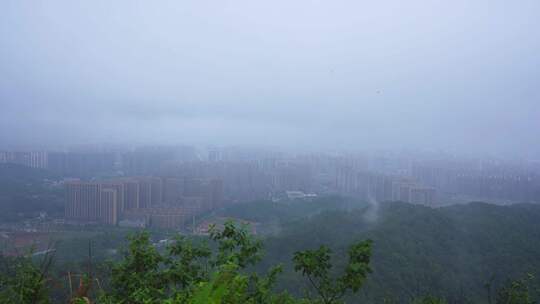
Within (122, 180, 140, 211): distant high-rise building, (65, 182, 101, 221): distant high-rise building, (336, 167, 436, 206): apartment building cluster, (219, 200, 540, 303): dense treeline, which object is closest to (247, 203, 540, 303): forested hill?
(219, 200, 540, 303): dense treeline

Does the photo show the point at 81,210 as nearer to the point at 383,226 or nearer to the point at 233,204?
the point at 233,204

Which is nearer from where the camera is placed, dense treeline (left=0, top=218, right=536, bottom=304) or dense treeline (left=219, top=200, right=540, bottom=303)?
dense treeline (left=0, top=218, right=536, bottom=304)

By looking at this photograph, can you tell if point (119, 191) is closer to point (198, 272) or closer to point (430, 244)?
point (430, 244)

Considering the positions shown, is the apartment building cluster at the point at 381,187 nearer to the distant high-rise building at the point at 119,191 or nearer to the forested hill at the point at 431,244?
the forested hill at the point at 431,244

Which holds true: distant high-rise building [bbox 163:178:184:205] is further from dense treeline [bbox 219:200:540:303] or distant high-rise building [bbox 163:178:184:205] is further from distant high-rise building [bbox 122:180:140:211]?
dense treeline [bbox 219:200:540:303]

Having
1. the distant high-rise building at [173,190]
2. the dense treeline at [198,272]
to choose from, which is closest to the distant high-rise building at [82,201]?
the distant high-rise building at [173,190]

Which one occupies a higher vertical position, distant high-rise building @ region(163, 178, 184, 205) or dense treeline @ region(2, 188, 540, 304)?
distant high-rise building @ region(163, 178, 184, 205)

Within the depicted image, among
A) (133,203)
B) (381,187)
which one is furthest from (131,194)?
(381,187)
